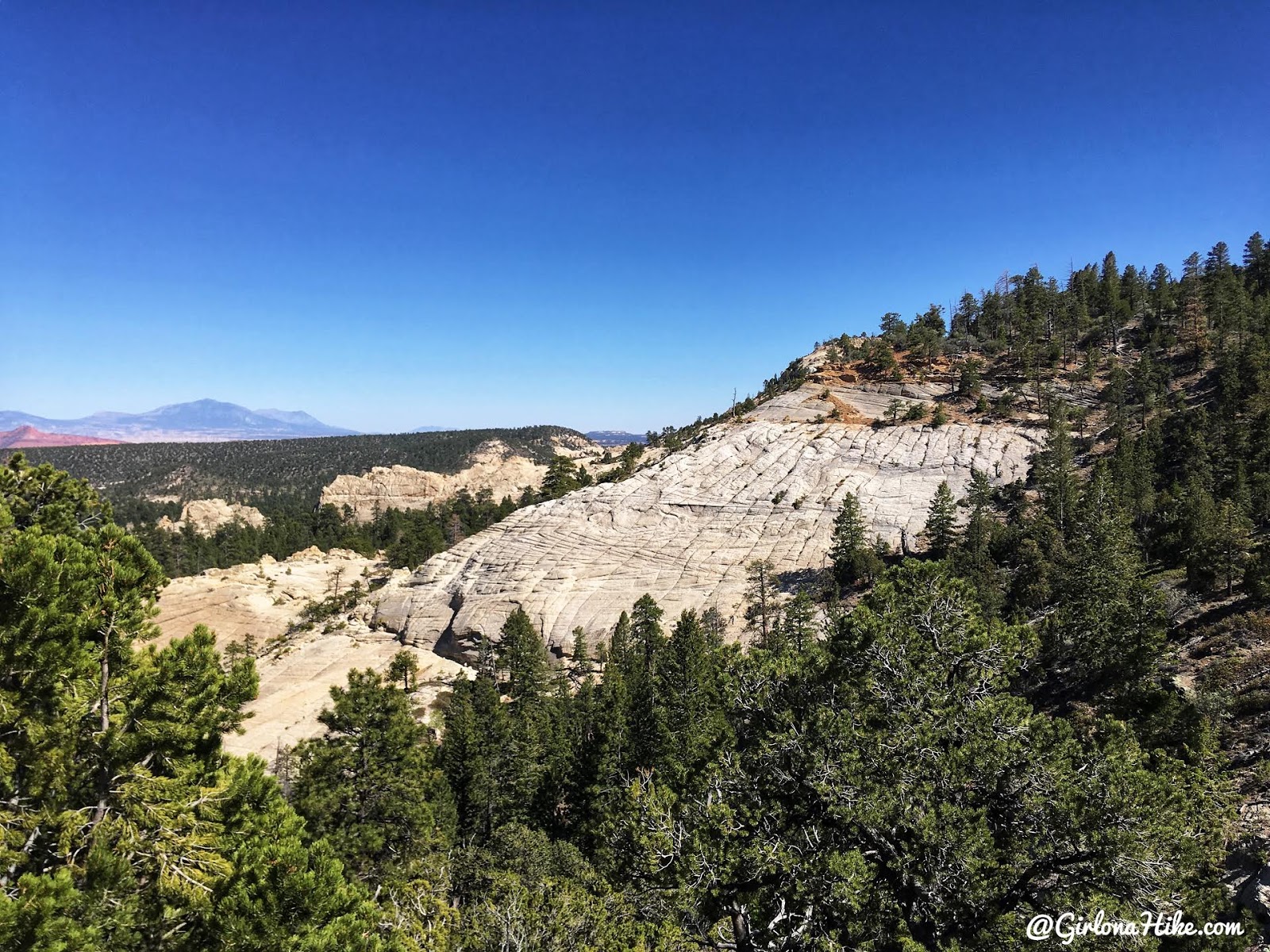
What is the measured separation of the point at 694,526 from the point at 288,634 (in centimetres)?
4961

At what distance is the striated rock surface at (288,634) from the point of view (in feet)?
145

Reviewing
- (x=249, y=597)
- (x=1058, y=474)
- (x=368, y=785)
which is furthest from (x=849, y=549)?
(x=249, y=597)

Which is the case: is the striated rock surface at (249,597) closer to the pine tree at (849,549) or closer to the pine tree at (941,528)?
the pine tree at (849,549)

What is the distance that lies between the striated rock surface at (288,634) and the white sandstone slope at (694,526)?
18.2ft

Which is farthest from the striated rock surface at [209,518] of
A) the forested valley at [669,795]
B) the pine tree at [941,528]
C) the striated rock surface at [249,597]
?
the forested valley at [669,795]

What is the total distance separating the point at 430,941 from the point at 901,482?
75.9m

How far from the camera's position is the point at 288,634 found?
68312mm

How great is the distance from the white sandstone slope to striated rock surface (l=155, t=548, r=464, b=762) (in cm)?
553

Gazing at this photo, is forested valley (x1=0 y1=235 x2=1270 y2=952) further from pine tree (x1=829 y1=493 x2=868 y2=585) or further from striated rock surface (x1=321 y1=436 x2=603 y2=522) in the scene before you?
striated rock surface (x1=321 y1=436 x2=603 y2=522)

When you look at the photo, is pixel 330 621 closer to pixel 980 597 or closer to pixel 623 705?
pixel 623 705

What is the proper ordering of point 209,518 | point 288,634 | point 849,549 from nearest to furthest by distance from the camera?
point 849,549 → point 288,634 → point 209,518

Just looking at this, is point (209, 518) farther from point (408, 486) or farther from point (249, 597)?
point (249, 597)

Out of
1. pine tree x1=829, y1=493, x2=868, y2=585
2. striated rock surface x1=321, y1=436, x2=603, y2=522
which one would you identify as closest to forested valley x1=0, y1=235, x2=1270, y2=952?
pine tree x1=829, y1=493, x2=868, y2=585

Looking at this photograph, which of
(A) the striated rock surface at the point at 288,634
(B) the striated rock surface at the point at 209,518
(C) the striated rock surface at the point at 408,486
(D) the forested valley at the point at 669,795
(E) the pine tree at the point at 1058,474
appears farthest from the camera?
(C) the striated rock surface at the point at 408,486
